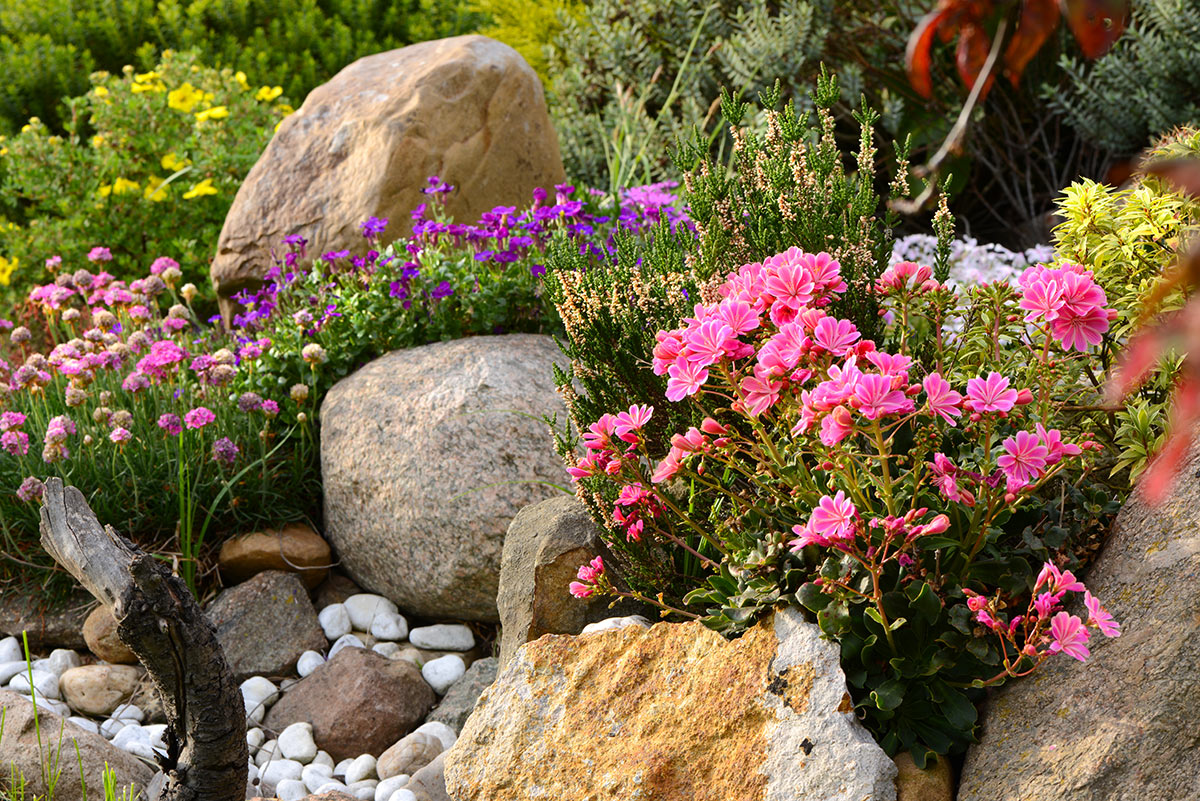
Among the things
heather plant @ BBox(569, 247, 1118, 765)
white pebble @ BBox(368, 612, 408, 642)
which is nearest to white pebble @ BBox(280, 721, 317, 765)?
white pebble @ BBox(368, 612, 408, 642)

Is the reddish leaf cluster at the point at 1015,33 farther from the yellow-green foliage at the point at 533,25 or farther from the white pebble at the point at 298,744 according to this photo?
the yellow-green foliage at the point at 533,25

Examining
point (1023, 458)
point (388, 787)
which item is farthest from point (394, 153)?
point (1023, 458)

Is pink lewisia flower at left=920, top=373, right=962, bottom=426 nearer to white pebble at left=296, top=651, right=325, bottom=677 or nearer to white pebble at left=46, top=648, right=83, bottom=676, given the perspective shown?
white pebble at left=296, top=651, right=325, bottom=677

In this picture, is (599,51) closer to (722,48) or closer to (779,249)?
(722,48)

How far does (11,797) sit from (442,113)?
3814mm

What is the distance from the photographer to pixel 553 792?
2252 millimetres

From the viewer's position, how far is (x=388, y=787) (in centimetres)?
301

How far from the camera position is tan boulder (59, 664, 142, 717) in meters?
3.61

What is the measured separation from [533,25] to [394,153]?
3.64 metres

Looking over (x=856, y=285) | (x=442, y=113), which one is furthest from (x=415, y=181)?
(x=856, y=285)


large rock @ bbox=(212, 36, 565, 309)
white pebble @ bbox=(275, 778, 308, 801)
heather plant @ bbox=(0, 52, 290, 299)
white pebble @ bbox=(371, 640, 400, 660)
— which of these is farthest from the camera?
heather plant @ bbox=(0, 52, 290, 299)

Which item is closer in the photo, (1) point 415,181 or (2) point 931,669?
(2) point 931,669

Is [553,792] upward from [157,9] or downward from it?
upward

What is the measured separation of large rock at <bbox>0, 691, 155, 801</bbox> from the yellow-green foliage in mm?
6378
